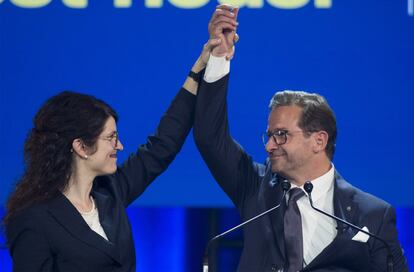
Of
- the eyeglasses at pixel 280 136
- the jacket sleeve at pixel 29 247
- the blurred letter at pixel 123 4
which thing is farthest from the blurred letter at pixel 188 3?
the jacket sleeve at pixel 29 247

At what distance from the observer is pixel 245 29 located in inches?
145

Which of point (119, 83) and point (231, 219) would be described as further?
point (231, 219)

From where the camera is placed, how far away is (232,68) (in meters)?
Answer: 3.68

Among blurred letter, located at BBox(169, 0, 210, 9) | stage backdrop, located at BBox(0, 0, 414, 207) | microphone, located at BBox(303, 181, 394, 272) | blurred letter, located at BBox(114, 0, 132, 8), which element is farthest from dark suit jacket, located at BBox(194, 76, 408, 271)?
blurred letter, located at BBox(114, 0, 132, 8)

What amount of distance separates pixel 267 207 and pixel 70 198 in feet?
2.13

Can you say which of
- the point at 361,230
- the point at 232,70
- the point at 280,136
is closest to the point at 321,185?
the point at 280,136

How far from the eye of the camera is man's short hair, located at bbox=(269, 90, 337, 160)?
121 inches

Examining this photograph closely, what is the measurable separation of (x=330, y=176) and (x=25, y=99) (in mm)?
1347

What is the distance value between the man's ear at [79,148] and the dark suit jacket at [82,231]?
13cm

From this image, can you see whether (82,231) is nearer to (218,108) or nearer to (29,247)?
(29,247)

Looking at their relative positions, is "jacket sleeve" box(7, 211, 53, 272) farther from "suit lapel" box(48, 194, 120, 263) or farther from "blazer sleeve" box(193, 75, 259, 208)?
"blazer sleeve" box(193, 75, 259, 208)

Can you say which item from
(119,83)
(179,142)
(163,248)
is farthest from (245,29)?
(163,248)

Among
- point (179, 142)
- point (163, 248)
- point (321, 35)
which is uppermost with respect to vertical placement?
point (321, 35)

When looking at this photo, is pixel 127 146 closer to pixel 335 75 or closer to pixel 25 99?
pixel 25 99
